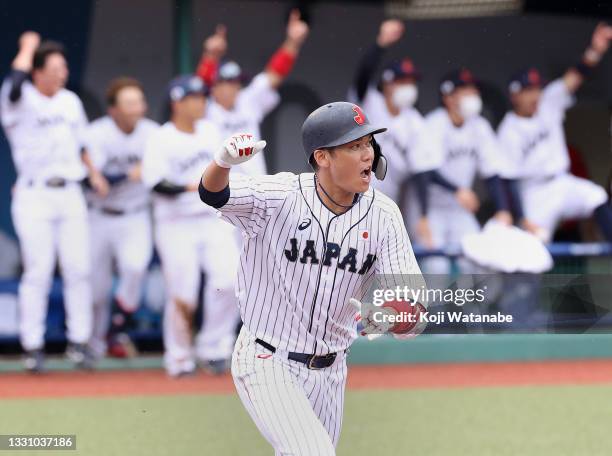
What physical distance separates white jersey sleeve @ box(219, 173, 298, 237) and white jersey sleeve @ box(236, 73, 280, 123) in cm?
463

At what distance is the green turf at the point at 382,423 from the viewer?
4.94 meters

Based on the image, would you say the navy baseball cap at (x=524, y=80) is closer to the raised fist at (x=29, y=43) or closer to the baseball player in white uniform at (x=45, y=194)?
the baseball player in white uniform at (x=45, y=194)

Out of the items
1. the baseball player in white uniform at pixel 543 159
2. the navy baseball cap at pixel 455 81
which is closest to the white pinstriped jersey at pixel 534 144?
the baseball player in white uniform at pixel 543 159

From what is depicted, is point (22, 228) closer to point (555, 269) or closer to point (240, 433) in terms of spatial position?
point (240, 433)

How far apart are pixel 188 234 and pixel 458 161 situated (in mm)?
2423

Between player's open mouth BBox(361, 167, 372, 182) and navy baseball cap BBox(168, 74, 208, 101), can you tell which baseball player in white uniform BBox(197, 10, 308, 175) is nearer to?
navy baseball cap BBox(168, 74, 208, 101)

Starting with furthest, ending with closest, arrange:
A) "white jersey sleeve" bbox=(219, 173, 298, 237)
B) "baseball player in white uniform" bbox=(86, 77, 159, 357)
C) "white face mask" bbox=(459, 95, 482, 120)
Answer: "white face mask" bbox=(459, 95, 482, 120) → "baseball player in white uniform" bbox=(86, 77, 159, 357) → "white jersey sleeve" bbox=(219, 173, 298, 237)

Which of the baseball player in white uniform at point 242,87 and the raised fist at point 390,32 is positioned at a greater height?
the raised fist at point 390,32

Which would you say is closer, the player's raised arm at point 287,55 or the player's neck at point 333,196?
the player's neck at point 333,196

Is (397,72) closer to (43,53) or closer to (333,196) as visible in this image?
(43,53)

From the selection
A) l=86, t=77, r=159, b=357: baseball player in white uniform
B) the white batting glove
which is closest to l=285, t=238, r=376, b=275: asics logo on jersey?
the white batting glove

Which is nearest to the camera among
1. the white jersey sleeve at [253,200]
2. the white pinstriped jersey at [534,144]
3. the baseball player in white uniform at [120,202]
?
the white jersey sleeve at [253,200]

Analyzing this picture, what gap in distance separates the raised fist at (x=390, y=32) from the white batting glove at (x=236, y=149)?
5.52 m

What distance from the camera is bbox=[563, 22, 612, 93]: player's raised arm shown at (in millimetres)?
8758
